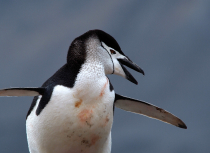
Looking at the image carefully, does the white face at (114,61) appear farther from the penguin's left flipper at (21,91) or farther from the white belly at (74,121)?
the penguin's left flipper at (21,91)

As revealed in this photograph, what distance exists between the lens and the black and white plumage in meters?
2.56

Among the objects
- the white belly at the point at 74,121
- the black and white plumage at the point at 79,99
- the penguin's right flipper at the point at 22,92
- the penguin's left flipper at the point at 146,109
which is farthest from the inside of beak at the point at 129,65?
the penguin's right flipper at the point at 22,92

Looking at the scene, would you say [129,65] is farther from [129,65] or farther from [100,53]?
[100,53]

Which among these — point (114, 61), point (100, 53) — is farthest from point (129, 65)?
point (100, 53)

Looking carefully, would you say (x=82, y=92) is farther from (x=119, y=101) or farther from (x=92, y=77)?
(x=119, y=101)

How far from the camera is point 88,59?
8.59 feet

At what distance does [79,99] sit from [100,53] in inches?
16.5

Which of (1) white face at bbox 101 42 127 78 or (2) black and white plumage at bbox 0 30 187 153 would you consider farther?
(1) white face at bbox 101 42 127 78

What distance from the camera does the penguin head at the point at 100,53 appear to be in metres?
2.64

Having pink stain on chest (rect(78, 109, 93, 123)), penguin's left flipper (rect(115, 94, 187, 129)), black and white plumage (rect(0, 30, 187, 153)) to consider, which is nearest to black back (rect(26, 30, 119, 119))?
black and white plumage (rect(0, 30, 187, 153))

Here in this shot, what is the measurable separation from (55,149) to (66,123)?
11.3 inches

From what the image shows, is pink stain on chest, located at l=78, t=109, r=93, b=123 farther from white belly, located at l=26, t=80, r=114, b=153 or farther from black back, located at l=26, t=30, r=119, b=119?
black back, located at l=26, t=30, r=119, b=119

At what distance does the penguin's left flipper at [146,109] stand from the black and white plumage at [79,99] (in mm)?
463

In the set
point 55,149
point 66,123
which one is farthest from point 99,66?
point 55,149
